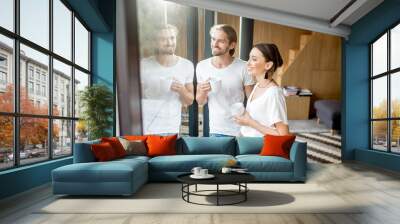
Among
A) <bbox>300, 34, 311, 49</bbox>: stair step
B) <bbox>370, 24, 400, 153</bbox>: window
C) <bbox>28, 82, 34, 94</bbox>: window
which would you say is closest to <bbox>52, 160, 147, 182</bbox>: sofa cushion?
<bbox>28, 82, 34, 94</bbox>: window

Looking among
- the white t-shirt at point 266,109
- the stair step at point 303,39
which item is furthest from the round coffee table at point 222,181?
the stair step at point 303,39

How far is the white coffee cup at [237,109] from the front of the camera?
8398 millimetres

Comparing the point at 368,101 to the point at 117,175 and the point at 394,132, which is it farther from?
the point at 117,175

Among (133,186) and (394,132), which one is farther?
(394,132)

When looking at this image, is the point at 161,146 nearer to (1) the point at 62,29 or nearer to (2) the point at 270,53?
(1) the point at 62,29

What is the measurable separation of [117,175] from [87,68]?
422 centimetres

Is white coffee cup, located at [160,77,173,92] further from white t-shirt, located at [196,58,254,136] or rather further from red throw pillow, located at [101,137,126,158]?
red throw pillow, located at [101,137,126,158]

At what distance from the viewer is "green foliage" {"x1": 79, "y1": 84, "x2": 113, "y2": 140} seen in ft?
25.6

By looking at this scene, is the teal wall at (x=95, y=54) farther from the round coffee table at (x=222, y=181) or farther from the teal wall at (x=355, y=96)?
the teal wall at (x=355, y=96)

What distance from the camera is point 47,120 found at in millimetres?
6270

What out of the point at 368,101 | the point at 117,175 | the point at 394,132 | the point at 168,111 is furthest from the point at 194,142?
the point at 368,101

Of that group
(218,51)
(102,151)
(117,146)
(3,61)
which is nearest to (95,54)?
(218,51)

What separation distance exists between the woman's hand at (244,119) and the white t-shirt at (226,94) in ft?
0.28

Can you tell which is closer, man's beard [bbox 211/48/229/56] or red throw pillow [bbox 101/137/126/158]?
red throw pillow [bbox 101/137/126/158]
